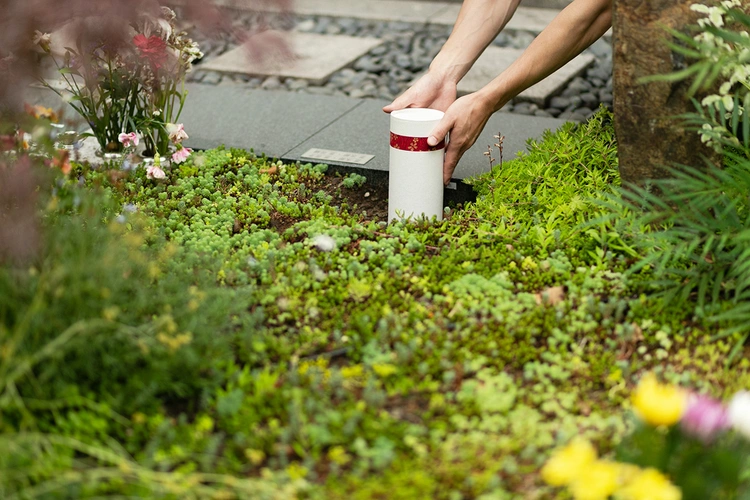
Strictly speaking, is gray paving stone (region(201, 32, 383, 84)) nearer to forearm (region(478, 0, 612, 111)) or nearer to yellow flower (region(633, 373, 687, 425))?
forearm (region(478, 0, 612, 111))

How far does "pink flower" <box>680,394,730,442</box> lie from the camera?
1442 millimetres

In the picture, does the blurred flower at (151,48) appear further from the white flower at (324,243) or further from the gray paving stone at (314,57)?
the gray paving stone at (314,57)

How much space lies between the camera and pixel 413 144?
8.60 feet

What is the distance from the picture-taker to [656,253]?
2.17 m

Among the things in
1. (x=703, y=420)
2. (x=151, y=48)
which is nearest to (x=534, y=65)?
(x=151, y=48)

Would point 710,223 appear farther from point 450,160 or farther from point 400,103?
point 400,103

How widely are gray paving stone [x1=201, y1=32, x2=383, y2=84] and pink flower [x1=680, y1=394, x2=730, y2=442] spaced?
328cm

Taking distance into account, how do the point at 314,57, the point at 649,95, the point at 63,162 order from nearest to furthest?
the point at 63,162, the point at 649,95, the point at 314,57

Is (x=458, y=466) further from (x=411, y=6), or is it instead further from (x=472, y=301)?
(x=411, y=6)

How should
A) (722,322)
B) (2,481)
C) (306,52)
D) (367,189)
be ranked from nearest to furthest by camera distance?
(2,481) → (722,322) → (367,189) → (306,52)

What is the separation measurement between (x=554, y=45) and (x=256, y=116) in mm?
1507

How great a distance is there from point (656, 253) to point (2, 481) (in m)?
1.62

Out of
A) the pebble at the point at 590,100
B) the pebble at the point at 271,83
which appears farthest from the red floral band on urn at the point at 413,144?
the pebble at the point at 271,83

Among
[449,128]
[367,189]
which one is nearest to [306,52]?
[367,189]
